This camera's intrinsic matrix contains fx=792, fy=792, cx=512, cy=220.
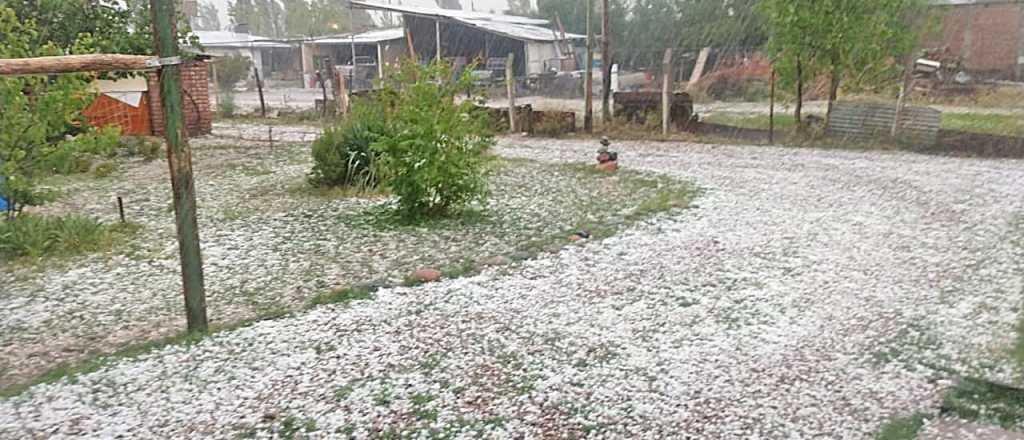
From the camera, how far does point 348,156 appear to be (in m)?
7.77

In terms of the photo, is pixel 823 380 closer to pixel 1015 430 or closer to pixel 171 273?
pixel 1015 430

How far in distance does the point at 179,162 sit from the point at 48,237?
2641 millimetres

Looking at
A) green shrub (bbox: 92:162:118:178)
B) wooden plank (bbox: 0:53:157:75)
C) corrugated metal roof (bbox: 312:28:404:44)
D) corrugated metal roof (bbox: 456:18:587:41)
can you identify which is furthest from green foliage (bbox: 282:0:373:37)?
wooden plank (bbox: 0:53:157:75)

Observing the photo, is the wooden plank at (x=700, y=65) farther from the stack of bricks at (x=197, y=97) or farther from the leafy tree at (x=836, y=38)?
the stack of bricks at (x=197, y=97)

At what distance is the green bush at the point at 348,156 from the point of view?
25.1 feet

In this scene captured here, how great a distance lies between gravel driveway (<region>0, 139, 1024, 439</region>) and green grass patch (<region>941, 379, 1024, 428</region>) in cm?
9

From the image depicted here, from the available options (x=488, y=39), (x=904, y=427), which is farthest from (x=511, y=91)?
(x=488, y=39)

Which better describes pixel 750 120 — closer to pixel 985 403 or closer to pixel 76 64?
pixel 985 403

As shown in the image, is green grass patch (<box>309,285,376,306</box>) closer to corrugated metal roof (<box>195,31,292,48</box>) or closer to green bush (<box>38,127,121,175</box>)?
green bush (<box>38,127,121,175</box>)

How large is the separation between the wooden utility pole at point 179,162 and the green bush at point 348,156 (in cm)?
391

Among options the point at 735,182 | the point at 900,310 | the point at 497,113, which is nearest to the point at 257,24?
the point at 497,113

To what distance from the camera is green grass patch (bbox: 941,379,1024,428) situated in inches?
111

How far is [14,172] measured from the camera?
544cm

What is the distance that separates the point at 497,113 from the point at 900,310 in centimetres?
1073
